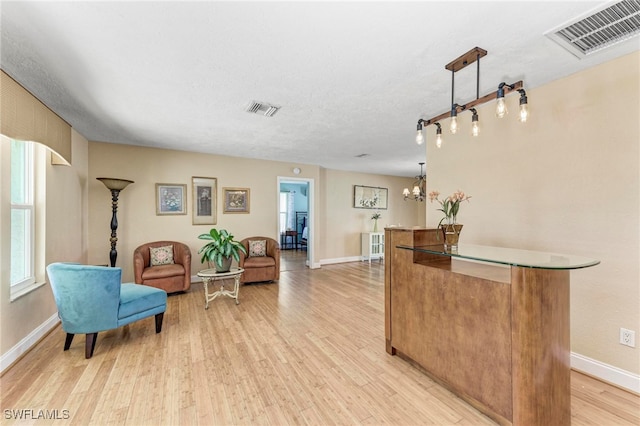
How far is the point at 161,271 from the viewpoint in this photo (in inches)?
163

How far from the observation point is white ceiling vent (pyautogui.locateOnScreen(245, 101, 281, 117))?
114 inches

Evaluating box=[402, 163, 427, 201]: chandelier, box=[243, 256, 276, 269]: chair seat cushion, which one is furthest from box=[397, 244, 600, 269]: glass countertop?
box=[243, 256, 276, 269]: chair seat cushion

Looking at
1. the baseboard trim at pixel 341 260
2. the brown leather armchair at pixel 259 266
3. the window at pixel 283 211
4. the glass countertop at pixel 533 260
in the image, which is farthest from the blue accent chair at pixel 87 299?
the window at pixel 283 211

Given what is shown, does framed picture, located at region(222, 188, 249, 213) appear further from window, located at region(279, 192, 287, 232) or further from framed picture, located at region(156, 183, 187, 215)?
window, located at region(279, 192, 287, 232)

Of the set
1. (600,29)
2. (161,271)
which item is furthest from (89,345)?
(600,29)

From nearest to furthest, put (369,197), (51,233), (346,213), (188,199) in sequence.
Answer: (51,233) < (188,199) < (346,213) < (369,197)

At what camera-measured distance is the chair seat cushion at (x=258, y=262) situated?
4875 mm

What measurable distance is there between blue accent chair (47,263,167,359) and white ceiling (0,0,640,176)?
68.3 inches

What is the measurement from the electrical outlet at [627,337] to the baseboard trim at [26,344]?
197 inches

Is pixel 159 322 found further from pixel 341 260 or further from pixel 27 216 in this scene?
pixel 341 260

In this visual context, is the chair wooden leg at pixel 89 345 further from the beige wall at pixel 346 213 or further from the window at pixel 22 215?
the beige wall at pixel 346 213

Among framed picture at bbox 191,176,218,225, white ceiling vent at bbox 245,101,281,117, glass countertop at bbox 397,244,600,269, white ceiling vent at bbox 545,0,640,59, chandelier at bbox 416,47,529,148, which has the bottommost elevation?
glass countertop at bbox 397,244,600,269

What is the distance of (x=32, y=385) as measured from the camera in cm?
204

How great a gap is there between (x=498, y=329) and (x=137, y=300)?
3.20 metres
